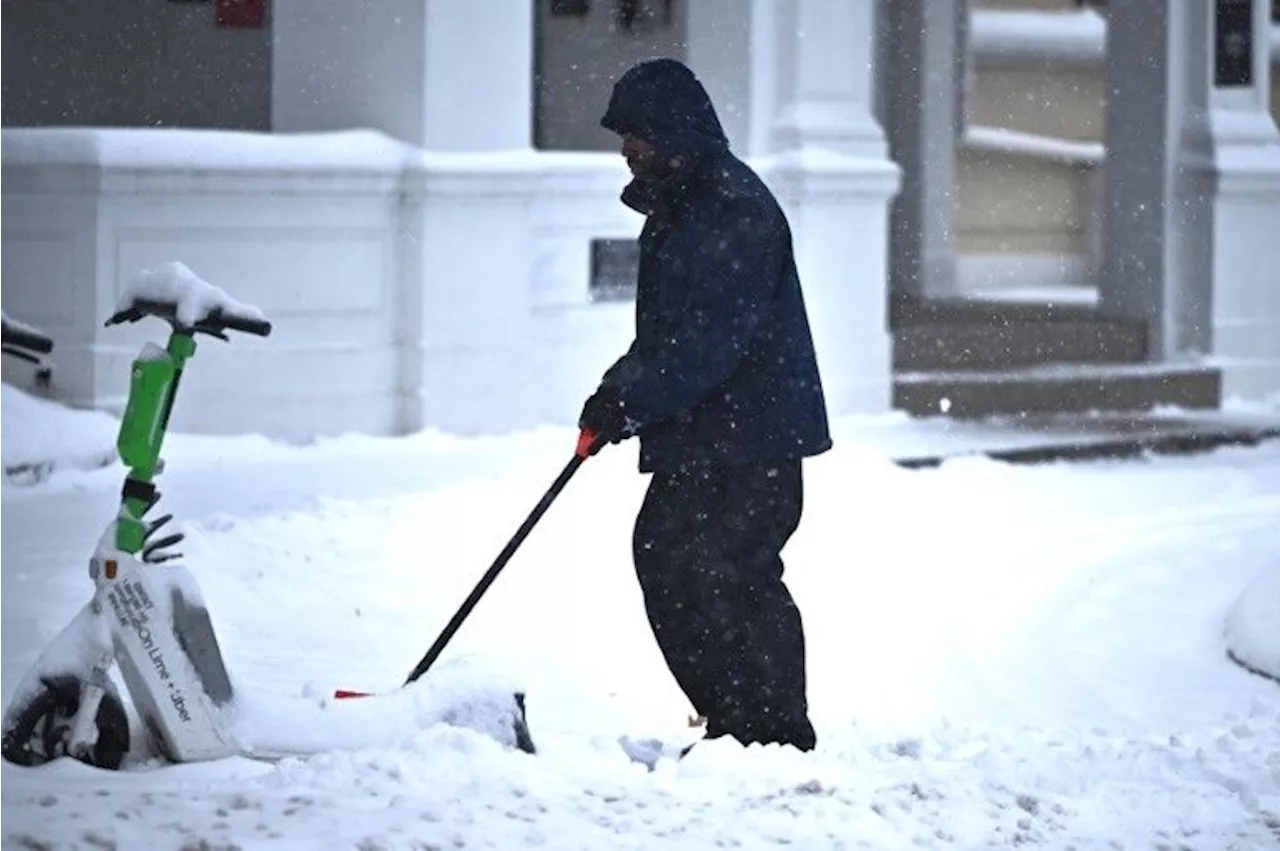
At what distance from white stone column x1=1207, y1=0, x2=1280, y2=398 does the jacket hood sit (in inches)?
464

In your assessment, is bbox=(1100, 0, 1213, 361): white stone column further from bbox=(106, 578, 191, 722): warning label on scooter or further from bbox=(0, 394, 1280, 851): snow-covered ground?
bbox=(106, 578, 191, 722): warning label on scooter

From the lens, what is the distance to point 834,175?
15.4m

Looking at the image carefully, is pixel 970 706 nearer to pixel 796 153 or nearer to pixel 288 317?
pixel 288 317

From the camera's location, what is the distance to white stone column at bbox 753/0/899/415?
1538 cm

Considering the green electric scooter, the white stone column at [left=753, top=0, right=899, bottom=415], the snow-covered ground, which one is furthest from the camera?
the white stone column at [left=753, top=0, right=899, bottom=415]

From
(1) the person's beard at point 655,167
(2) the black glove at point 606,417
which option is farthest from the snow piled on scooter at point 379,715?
(1) the person's beard at point 655,167

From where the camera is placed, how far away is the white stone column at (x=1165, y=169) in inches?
701

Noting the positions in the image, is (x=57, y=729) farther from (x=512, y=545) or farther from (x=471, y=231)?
(x=471, y=231)

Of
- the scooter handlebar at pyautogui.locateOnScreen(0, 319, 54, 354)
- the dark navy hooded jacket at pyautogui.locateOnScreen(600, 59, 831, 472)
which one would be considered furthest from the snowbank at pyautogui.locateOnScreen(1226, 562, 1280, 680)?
the scooter handlebar at pyautogui.locateOnScreen(0, 319, 54, 354)

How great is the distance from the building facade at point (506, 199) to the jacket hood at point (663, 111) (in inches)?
278

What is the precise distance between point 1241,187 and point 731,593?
1204 cm

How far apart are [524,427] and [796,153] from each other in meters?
2.27

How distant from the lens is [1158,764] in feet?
22.0

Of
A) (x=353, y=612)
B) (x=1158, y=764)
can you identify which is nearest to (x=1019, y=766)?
(x=1158, y=764)
